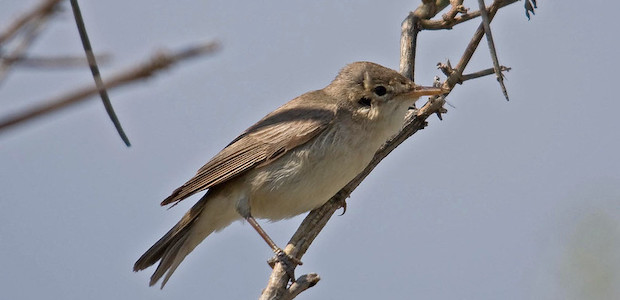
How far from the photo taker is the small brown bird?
4.21 m

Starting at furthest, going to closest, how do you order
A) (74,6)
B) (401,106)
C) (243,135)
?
(243,135), (401,106), (74,6)

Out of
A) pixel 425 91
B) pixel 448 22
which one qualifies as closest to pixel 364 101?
pixel 425 91

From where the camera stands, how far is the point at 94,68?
0.86 meters

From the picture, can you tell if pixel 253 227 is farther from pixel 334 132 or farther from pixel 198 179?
pixel 334 132

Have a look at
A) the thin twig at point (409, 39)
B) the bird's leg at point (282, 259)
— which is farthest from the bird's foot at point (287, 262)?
the thin twig at point (409, 39)

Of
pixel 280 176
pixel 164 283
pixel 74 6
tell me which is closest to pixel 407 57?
pixel 280 176

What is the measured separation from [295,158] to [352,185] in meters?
0.38

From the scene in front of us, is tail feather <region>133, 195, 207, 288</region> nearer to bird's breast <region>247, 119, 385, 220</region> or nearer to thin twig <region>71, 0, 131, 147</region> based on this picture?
bird's breast <region>247, 119, 385, 220</region>

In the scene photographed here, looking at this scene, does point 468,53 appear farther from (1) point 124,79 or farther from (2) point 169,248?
(1) point 124,79

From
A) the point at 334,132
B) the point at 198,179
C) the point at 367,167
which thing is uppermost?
the point at 198,179

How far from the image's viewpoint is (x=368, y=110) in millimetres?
4379

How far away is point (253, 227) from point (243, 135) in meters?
0.63

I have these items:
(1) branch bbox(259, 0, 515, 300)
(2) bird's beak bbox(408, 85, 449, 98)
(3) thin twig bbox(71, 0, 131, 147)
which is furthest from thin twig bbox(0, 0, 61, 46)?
(2) bird's beak bbox(408, 85, 449, 98)

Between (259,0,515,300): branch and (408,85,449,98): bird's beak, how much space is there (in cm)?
4
